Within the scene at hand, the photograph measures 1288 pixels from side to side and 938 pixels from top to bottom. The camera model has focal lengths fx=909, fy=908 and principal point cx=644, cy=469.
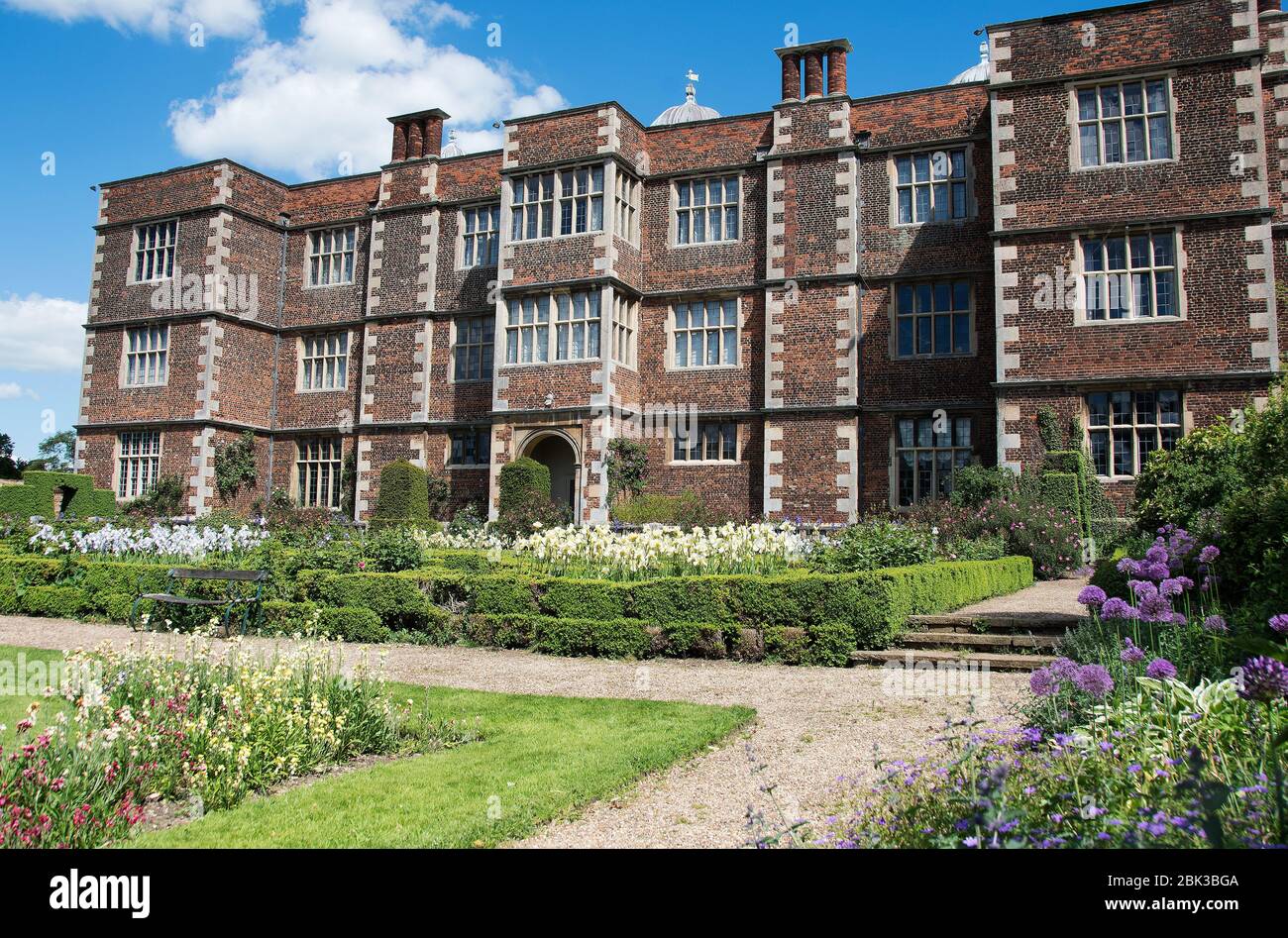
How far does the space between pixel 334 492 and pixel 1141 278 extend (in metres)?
20.5

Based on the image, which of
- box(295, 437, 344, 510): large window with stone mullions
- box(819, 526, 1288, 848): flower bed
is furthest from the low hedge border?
box(295, 437, 344, 510): large window with stone mullions

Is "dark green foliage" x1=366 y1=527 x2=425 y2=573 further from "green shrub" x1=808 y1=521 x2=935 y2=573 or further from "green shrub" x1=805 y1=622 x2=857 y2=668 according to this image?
"green shrub" x1=805 y1=622 x2=857 y2=668

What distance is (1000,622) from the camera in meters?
9.45

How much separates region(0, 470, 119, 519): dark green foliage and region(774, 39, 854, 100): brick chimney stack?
19.0 meters

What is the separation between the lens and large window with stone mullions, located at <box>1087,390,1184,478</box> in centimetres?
1648

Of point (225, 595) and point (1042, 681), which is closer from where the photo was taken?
point (1042, 681)

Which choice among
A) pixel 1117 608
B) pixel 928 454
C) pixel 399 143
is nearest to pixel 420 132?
pixel 399 143

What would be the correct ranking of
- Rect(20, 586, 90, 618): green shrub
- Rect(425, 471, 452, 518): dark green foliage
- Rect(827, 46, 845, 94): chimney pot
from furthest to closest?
Rect(425, 471, 452, 518): dark green foliage, Rect(827, 46, 845, 94): chimney pot, Rect(20, 586, 90, 618): green shrub

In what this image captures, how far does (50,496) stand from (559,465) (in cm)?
1281

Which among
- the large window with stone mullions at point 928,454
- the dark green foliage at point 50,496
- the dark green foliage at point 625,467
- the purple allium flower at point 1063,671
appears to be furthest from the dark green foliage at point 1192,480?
the dark green foliage at point 50,496

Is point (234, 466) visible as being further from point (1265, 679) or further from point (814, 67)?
point (1265, 679)
